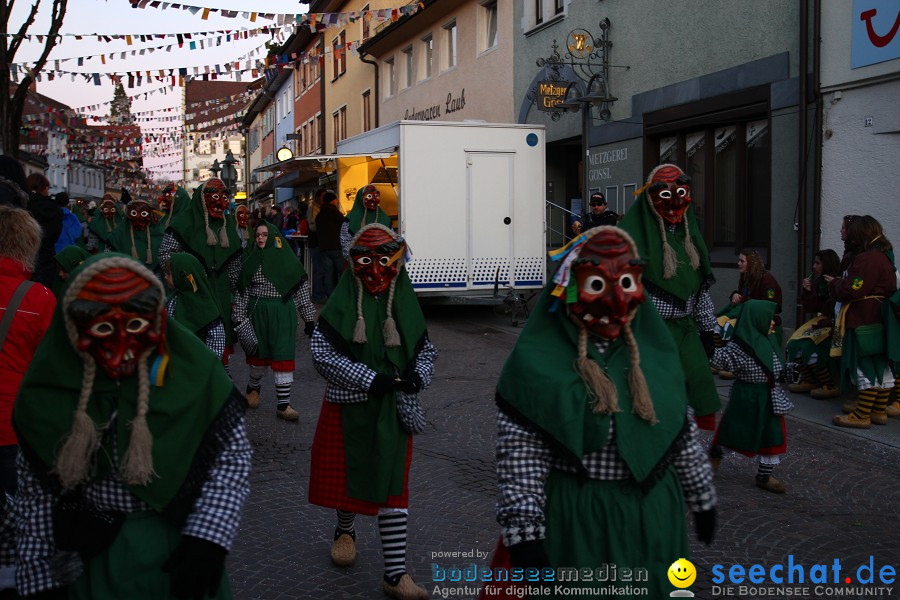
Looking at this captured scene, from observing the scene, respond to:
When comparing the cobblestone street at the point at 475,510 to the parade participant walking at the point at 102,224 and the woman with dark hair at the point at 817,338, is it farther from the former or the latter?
the parade participant walking at the point at 102,224

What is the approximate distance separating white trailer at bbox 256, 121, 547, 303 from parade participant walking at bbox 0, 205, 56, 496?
10.1 m

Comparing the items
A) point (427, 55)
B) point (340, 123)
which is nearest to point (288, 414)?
point (427, 55)

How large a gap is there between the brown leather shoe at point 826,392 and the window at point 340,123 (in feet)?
93.4

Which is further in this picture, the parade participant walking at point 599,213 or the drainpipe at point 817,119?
the parade participant walking at point 599,213

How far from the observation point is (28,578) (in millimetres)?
2717

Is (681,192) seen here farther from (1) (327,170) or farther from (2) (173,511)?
(1) (327,170)

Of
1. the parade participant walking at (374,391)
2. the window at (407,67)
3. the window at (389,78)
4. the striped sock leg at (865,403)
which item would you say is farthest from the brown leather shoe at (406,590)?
the window at (389,78)

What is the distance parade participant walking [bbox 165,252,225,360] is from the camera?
741 centimetres

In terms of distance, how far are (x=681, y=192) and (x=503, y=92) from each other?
1630cm

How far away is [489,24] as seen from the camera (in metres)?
22.7

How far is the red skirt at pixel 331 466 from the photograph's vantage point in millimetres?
4609

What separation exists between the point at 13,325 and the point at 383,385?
5.56 ft

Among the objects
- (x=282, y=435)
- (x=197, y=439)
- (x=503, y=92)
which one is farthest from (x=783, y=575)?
(x=503, y=92)

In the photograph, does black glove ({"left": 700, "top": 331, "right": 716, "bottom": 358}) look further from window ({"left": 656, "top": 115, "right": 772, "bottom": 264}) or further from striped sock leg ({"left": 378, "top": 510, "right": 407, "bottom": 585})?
window ({"left": 656, "top": 115, "right": 772, "bottom": 264})
